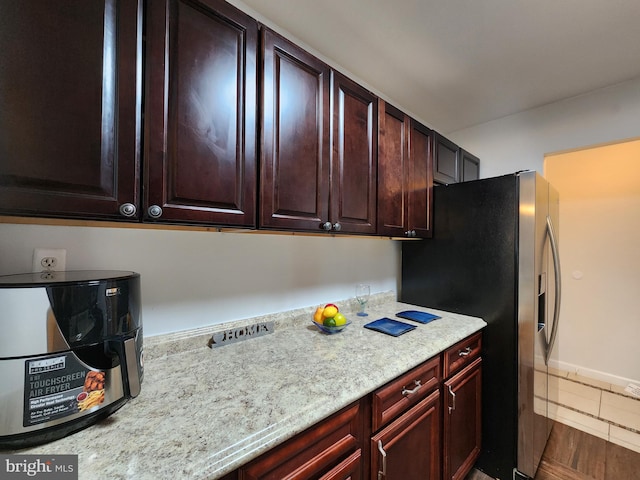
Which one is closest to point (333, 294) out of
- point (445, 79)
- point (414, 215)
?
point (414, 215)

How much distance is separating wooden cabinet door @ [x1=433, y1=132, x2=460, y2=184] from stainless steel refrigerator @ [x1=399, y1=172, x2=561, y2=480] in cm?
22

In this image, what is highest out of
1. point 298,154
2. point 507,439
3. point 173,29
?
point 173,29

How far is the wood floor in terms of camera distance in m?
1.57

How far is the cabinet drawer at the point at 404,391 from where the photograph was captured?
96 cm

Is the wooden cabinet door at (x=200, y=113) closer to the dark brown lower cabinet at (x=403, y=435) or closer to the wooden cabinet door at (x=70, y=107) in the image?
the wooden cabinet door at (x=70, y=107)

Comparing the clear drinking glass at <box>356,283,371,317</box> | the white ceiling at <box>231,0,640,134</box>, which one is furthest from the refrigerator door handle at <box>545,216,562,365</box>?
the clear drinking glass at <box>356,283,371,317</box>

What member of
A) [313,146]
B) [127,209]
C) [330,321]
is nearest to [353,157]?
[313,146]

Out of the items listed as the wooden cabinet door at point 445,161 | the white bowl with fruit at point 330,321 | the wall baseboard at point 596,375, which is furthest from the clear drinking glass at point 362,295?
the wall baseboard at point 596,375

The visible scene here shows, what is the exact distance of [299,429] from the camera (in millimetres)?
698

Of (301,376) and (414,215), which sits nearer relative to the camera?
(301,376)

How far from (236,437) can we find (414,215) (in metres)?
1.48

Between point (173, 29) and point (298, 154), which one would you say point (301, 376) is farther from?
point (173, 29)

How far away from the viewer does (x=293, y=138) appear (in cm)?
109

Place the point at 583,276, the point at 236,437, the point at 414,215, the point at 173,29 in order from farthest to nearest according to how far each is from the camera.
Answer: the point at 583,276 → the point at 414,215 → the point at 173,29 → the point at 236,437
